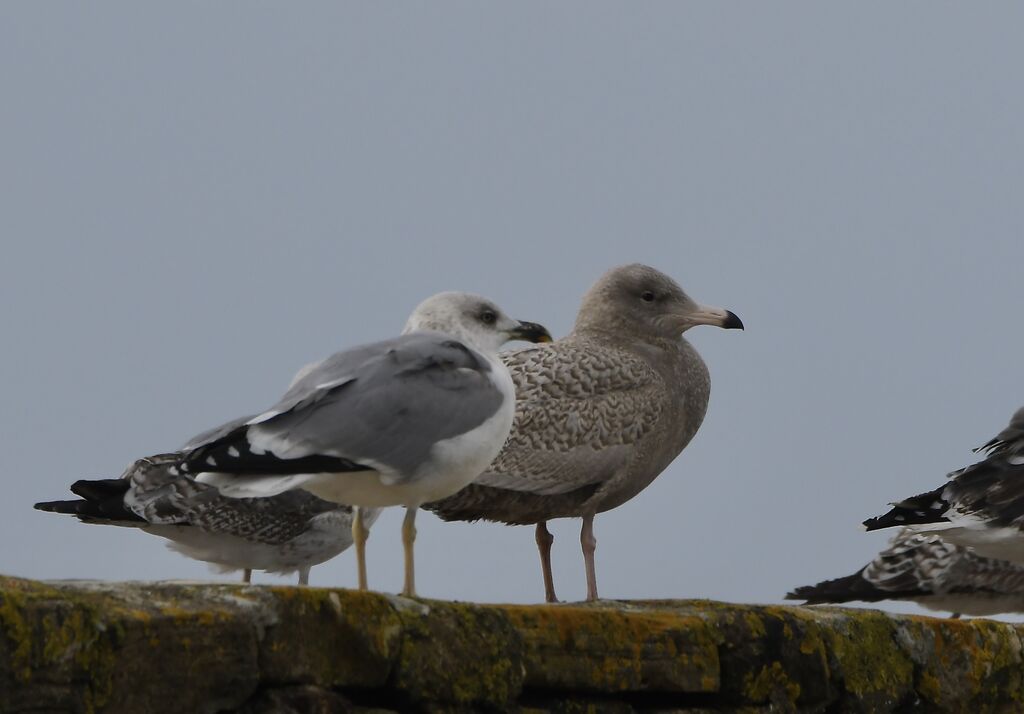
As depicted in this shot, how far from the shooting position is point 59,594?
12.2 feet

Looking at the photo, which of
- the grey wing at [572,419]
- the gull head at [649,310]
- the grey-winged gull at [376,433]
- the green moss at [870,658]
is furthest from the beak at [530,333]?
the green moss at [870,658]

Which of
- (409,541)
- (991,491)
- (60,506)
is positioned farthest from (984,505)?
(60,506)

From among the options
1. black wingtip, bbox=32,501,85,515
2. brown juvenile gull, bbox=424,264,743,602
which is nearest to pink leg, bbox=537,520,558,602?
brown juvenile gull, bbox=424,264,743,602

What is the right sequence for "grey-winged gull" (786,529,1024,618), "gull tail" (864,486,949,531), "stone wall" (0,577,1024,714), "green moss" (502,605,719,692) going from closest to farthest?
"stone wall" (0,577,1024,714)
"green moss" (502,605,719,692)
"gull tail" (864,486,949,531)
"grey-winged gull" (786,529,1024,618)

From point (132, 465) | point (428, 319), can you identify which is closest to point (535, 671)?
point (428, 319)

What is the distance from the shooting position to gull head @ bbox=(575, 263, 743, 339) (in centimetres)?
948

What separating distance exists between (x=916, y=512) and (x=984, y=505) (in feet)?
1.52

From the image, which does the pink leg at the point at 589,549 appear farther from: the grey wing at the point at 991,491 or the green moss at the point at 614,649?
the green moss at the point at 614,649

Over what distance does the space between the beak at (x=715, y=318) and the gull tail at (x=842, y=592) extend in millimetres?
2371

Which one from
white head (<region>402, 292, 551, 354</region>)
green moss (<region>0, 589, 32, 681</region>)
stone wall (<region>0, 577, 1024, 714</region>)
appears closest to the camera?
green moss (<region>0, 589, 32, 681</region>)

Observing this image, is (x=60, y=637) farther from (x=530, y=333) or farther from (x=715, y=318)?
(x=715, y=318)

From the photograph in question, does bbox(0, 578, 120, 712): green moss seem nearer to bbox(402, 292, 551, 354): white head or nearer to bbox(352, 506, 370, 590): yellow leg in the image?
bbox(352, 506, 370, 590): yellow leg

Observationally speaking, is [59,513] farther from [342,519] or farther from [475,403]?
[475,403]

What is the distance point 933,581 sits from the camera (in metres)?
10.7
